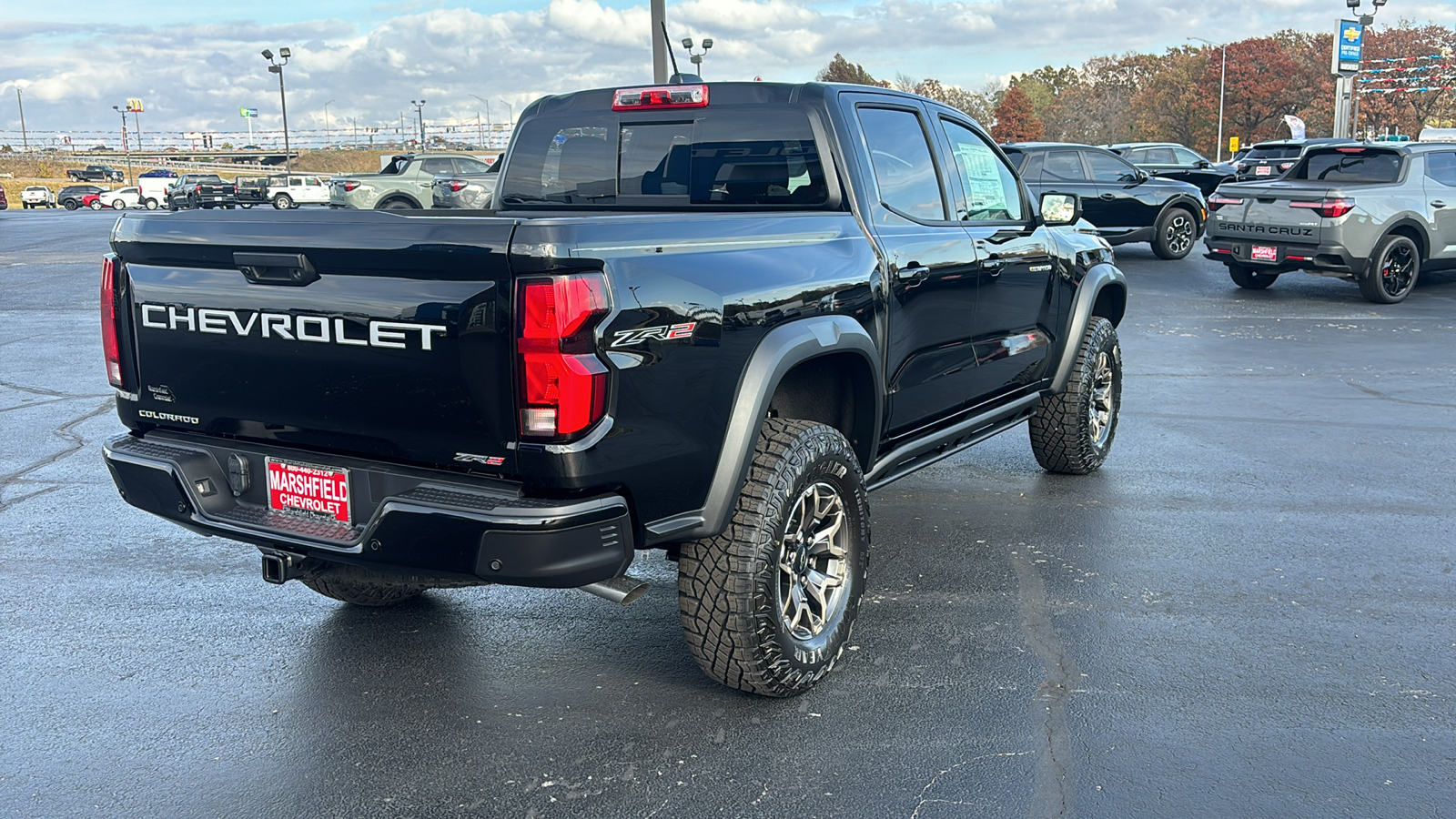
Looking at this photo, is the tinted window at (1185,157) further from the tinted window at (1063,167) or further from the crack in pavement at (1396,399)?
the crack in pavement at (1396,399)

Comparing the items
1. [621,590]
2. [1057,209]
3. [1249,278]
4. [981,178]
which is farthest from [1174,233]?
[621,590]

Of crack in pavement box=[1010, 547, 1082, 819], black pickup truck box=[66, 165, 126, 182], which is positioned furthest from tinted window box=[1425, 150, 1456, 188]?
black pickup truck box=[66, 165, 126, 182]

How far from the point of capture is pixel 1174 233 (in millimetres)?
18406

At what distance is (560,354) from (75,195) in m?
63.6

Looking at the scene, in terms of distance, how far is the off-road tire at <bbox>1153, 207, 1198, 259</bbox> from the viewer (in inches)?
715

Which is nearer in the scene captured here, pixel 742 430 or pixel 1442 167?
pixel 742 430

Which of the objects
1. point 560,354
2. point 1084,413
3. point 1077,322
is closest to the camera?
point 560,354

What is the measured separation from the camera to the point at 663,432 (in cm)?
322

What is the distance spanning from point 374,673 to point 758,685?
1.34 m

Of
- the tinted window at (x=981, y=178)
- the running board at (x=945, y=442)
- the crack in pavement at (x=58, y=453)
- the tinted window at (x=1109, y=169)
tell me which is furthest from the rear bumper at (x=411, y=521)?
the tinted window at (x=1109, y=169)

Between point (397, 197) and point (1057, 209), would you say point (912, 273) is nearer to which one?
point (1057, 209)

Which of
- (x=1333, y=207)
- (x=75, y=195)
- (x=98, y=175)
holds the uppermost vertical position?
(x=98, y=175)

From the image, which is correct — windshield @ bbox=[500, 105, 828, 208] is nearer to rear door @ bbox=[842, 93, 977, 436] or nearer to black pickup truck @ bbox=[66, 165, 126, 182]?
rear door @ bbox=[842, 93, 977, 436]

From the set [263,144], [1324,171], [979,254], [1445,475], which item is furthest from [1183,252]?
[263,144]
